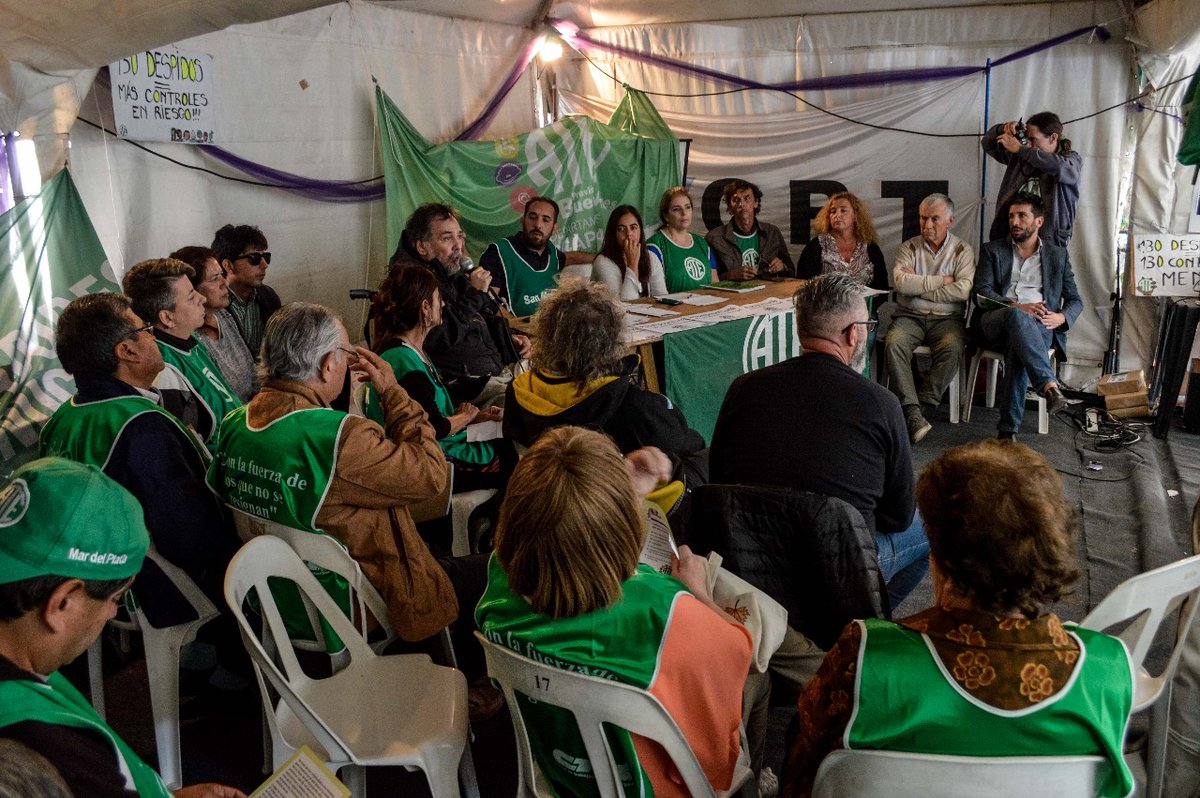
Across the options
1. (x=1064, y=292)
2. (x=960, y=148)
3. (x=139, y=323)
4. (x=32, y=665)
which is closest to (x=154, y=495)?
(x=139, y=323)

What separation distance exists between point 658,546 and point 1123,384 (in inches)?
166

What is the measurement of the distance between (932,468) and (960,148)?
5112mm

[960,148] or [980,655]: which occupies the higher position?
[960,148]

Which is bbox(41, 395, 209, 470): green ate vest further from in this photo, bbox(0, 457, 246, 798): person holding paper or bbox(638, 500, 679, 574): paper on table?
bbox(638, 500, 679, 574): paper on table

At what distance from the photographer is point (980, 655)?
→ 1.37 meters

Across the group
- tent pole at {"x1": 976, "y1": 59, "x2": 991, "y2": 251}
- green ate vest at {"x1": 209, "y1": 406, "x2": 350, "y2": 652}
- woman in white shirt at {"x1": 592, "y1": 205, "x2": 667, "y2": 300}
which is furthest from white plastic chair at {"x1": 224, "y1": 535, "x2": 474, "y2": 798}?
tent pole at {"x1": 976, "y1": 59, "x2": 991, "y2": 251}

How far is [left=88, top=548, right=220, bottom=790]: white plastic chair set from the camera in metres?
2.28

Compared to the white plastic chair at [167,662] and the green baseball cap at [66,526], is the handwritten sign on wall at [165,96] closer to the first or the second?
the white plastic chair at [167,662]

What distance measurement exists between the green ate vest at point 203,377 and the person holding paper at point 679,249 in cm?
285

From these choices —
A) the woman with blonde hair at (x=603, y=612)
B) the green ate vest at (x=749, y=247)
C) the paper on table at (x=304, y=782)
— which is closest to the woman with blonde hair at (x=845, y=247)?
the green ate vest at (x=749, y=247)

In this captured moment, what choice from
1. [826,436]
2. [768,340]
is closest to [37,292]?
[826,436]

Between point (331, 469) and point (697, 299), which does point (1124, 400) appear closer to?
point (697, 299)

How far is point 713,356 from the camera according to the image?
14.9ft

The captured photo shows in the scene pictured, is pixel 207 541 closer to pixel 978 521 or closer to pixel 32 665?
pixel 32 665
